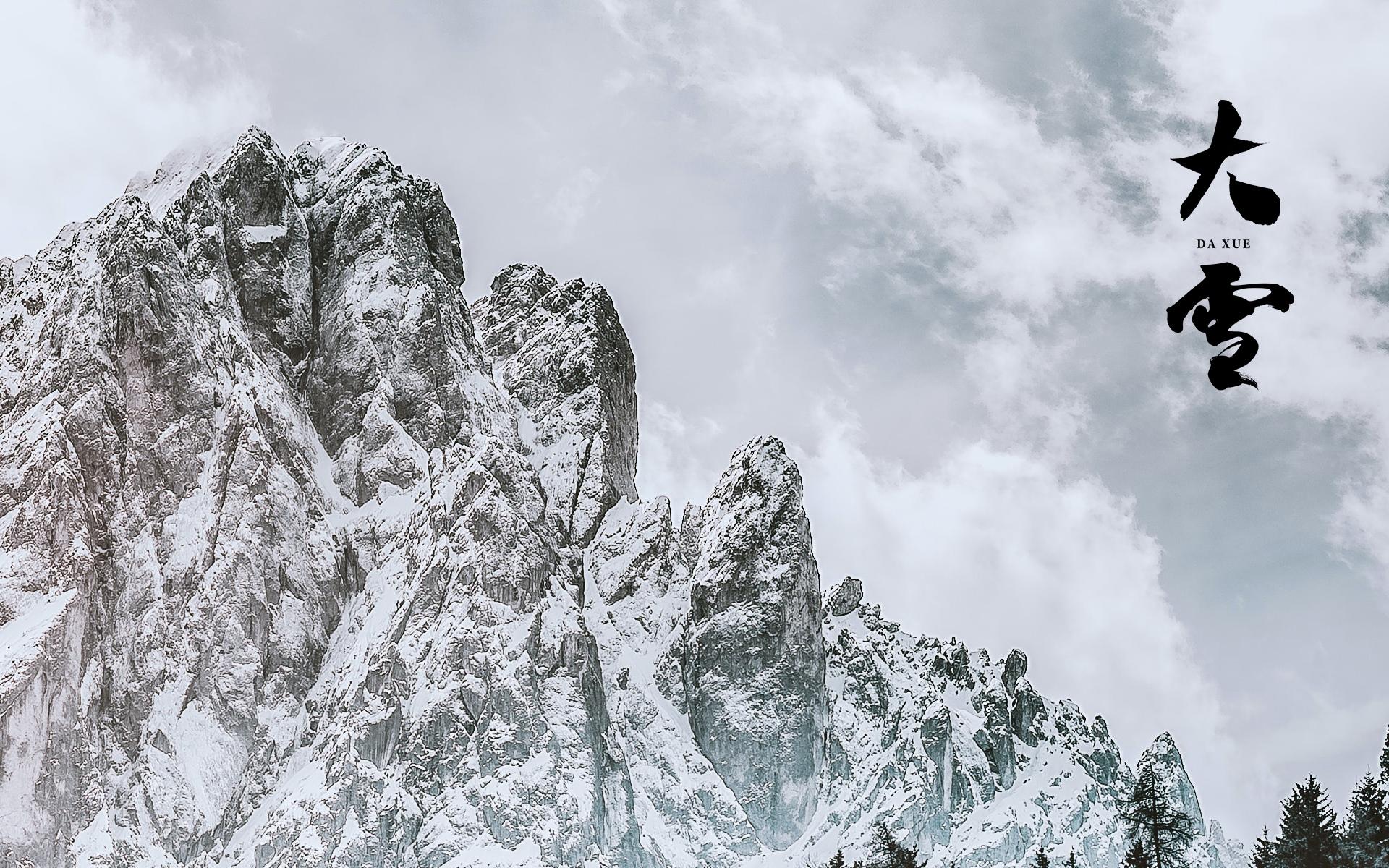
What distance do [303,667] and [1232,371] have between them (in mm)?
176395

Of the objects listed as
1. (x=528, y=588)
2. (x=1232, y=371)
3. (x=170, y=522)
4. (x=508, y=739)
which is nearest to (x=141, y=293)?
(x=170, y=522)

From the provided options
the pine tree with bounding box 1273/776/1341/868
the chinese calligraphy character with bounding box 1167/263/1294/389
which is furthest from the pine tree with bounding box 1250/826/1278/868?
the chinese calligraphy character with bounding box 1167/263/1294/389

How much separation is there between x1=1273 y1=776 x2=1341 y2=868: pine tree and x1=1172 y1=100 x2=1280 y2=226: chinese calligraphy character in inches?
1495

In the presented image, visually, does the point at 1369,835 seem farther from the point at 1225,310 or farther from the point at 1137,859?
the point at 1225,310

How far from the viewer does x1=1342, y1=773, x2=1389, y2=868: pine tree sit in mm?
53781

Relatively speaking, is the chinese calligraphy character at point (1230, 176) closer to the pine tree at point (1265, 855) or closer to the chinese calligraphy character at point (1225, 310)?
the chinese calligraphy character at point (1225, 310)

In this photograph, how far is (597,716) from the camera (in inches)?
7638

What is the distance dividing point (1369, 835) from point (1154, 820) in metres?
13.6

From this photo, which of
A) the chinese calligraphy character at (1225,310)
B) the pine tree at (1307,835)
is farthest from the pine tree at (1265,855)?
the chinese calligraphy character at (1225,310)

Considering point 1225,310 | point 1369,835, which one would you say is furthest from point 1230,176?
point 1369,835

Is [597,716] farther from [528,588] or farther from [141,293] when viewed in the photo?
[141,293]

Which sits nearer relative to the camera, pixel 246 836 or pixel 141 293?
pixel 246 836

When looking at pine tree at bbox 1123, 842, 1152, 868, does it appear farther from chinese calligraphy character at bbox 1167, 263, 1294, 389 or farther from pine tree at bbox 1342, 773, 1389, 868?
chinese calligraphy character at bbox 1167, 263, 1294, 389

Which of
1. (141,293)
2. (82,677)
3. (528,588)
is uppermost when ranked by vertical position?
(141,293)
